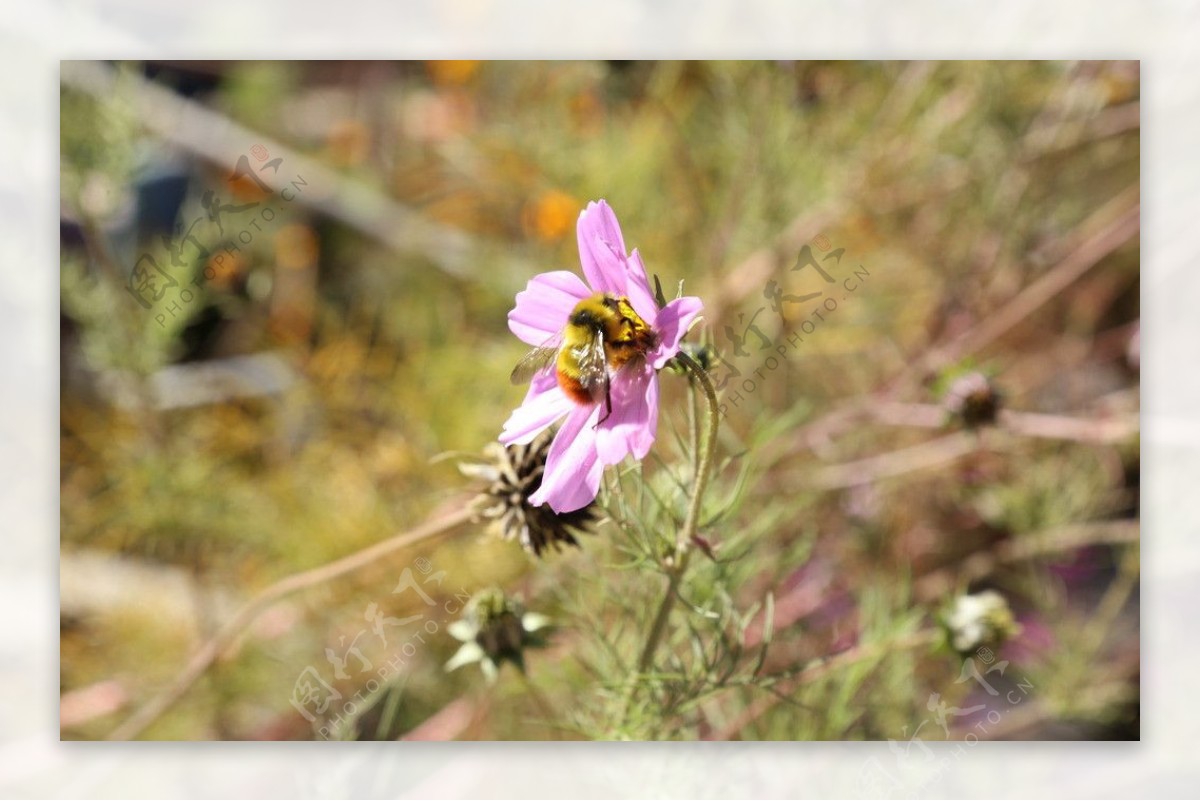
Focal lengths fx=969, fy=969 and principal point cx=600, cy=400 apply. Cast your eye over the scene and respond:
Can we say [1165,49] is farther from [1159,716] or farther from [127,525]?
[127,525]

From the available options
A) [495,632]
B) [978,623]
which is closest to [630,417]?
[495,632]

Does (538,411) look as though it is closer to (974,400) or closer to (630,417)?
(630,417)

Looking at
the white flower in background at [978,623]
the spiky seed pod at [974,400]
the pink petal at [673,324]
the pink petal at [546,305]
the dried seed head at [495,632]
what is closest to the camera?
the pink petal at [673,324]

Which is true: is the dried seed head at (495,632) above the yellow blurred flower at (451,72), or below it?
below

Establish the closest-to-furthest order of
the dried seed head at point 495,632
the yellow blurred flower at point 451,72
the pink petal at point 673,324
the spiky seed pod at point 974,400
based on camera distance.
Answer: the pink petal at point 673,324 → the dried seed head at point 495,632 → the spiky seed pod at point 974,400 → the yellow blurred flower at point 451,72

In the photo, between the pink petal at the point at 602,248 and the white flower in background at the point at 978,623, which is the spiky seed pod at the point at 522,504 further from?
the white flower in background at the point at 978,623

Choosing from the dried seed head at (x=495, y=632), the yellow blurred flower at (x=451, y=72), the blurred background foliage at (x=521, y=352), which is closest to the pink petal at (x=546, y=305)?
the dried seed head at (x=495, y=632)

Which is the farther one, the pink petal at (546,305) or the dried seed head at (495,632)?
the dried seed head at (495,632)
